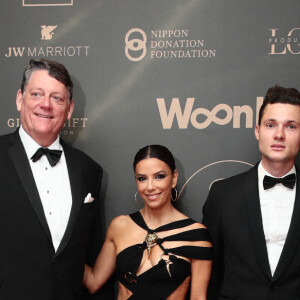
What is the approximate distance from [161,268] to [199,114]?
1067 mm

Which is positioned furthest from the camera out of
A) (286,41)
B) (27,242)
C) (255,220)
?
(286,41)

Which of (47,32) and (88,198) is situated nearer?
(88,198)

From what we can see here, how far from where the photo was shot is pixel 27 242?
2.42 meters

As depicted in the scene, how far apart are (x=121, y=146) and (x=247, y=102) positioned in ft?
2.85

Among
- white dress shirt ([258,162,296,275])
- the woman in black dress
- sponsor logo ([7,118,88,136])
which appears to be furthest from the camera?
sponsor logo ([7,118,88,136])

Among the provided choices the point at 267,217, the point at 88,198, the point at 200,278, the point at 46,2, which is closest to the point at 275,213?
the point at 267,217

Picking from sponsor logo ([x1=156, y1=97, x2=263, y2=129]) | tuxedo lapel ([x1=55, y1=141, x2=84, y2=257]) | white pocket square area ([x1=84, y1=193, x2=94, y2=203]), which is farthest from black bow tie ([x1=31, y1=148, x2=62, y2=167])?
sponsor logo ([x1=156, y1=97, x2=263, y2=129])

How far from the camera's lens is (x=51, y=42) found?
3.26m

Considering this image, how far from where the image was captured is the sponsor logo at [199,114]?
3.15m

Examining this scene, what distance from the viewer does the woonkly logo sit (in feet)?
10.7

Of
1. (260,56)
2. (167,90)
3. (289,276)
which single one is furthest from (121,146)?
(289,276)

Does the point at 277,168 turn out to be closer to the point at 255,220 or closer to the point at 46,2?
the point at 255,220

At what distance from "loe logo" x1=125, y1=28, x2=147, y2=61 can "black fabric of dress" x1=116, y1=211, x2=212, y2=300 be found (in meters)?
1.17

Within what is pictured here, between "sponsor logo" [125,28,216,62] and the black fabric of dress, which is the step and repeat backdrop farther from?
the black fabric of dress
